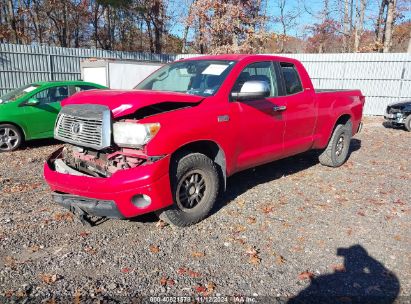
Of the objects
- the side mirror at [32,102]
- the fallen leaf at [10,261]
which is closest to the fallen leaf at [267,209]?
the fallen leaf at [10,261]

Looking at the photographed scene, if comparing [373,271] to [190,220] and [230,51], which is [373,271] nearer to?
[190,220]

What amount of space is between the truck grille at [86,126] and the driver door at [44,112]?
4281 mm

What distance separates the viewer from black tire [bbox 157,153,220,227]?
145 inches

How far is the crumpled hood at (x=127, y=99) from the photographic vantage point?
336cm

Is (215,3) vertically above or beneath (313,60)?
above

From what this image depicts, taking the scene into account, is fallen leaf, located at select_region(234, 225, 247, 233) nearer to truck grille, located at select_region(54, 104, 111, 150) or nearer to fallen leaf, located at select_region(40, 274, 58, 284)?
truck grille, located at select_region(54, 104, 111, 150)

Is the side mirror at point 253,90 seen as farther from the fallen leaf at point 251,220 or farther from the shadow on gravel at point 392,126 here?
the shadow on gravel at point 392,126

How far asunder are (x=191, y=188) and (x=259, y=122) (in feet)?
4.26

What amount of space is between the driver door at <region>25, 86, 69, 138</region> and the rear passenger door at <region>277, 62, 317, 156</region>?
5330mm

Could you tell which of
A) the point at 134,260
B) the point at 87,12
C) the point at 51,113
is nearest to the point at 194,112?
the point at 134,260

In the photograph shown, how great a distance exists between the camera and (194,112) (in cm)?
373

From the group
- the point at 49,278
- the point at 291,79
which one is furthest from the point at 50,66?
the point at 49,278

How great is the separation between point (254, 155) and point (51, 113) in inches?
212

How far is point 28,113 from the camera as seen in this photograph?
7629mm
